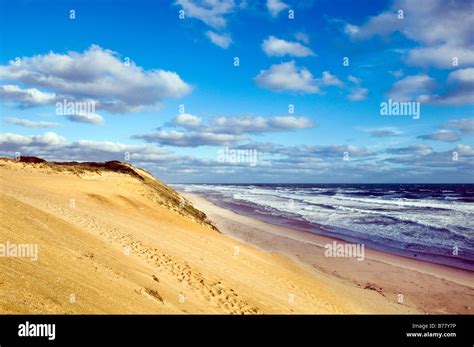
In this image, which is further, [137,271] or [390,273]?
[390,273]

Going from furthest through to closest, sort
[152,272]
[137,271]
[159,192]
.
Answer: [159,192] → [152,272] → [137,271]

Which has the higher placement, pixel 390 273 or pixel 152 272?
pixel 152 272

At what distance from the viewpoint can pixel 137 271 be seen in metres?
11.8

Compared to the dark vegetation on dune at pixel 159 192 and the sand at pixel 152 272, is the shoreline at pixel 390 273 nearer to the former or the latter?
the sand at pixel 152 272

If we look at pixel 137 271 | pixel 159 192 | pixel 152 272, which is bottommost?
pixel 152 272

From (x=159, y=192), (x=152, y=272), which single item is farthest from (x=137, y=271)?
(x=159, y=192)

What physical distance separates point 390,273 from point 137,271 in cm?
1322

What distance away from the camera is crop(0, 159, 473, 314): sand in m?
8.25

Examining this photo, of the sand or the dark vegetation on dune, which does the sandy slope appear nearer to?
the sand

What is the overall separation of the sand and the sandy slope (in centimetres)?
4

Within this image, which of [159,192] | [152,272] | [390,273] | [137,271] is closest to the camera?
[137,271]

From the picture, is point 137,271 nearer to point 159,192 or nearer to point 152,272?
point 152,272
